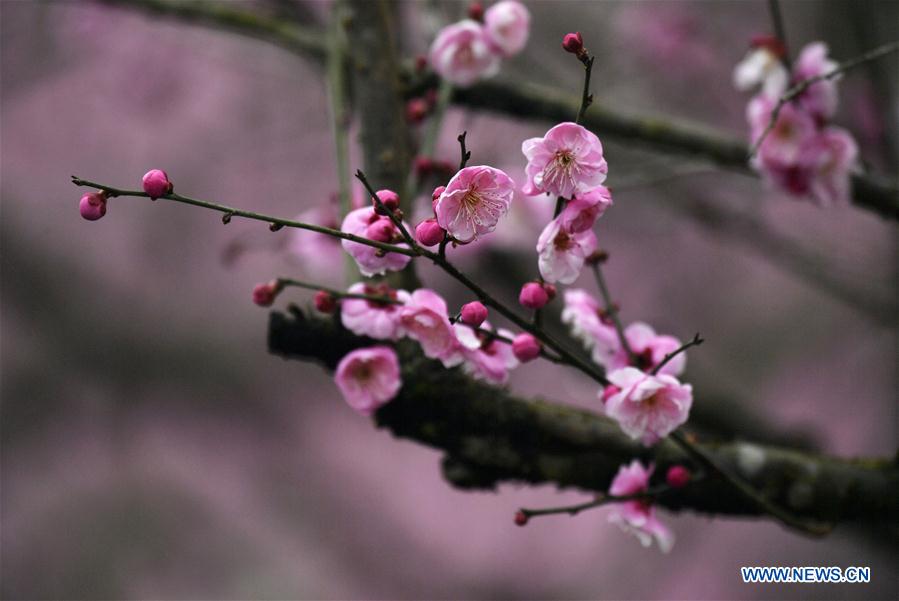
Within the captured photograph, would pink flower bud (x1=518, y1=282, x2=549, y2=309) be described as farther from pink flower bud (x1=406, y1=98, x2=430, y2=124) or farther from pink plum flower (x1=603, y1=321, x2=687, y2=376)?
pink flower bud (x1=406, y1=98, x2=430, y2=124)

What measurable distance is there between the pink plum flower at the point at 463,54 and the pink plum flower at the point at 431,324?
21.8 inches

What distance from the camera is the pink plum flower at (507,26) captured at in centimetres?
120

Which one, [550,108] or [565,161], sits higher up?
[550,108]

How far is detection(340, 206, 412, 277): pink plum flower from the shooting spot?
73 centimetres

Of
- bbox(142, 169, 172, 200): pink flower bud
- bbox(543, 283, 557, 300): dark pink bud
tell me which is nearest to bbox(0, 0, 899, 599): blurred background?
bbox(543, 283, 557, 300): dark pink bud

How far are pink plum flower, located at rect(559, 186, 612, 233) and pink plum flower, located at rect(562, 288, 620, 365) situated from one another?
239 millimetres

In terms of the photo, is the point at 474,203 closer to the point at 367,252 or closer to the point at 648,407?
the point at 367,252

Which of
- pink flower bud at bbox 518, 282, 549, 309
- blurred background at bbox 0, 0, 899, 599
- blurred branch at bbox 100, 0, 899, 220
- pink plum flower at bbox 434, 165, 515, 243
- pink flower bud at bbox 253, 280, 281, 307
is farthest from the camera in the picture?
blurred background at bbox 0, 0, 899, 599

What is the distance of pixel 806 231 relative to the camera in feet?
13.0

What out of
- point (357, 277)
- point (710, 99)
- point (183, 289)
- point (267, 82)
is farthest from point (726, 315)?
point (357, 277)

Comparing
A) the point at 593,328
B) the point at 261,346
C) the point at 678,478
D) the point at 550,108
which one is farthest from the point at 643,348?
the point at 261,346

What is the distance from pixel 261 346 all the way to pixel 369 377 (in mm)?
3266

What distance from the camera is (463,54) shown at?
4.06ft

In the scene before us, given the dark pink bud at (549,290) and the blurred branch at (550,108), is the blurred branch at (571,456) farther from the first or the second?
the blurred branch at (550,108)
